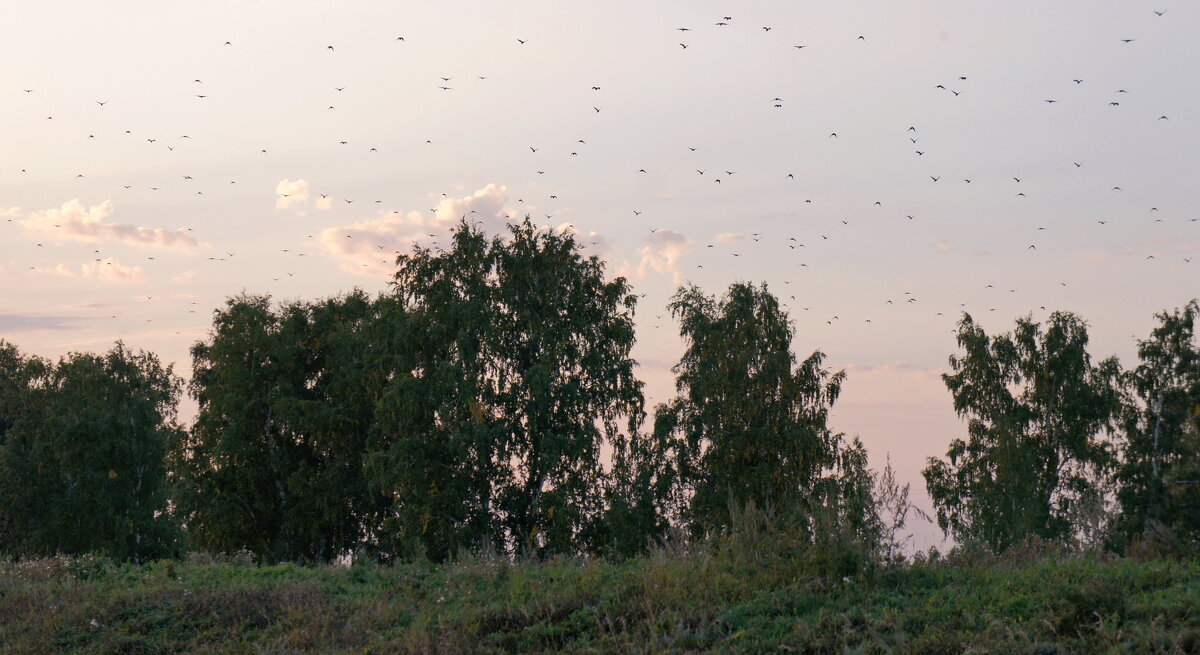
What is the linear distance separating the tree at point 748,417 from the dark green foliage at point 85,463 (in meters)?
20.6

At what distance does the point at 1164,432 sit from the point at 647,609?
34549 mm

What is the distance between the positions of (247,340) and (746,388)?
59.8 ft

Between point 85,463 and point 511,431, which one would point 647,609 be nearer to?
point 511,431

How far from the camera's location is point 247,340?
37.0 meters

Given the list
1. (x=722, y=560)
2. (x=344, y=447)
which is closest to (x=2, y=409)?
(x=344, y=447)

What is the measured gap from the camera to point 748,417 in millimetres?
32875

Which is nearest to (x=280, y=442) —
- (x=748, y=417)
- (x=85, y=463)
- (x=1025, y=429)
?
(x=85, y=463)

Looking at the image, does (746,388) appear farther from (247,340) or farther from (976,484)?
(247,340)

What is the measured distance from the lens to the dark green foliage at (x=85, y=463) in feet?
136

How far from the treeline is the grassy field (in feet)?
37.3

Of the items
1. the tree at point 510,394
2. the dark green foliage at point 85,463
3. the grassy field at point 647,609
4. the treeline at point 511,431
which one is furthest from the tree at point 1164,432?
the dark green foliage at point 85,463

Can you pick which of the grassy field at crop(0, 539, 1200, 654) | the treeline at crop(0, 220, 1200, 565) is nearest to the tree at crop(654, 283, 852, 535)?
the treeline at crop(0, 220, 1200, 565)

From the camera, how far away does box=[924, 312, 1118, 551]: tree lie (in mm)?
37000

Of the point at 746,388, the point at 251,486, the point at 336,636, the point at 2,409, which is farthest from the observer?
the point at 2,409
